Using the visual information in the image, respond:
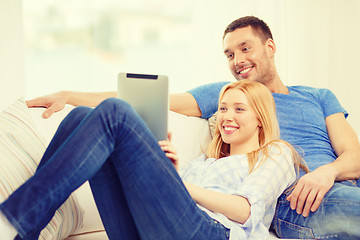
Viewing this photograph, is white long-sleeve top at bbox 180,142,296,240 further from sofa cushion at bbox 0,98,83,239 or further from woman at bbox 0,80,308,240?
sofa cushion at bbox 0,98,83,239

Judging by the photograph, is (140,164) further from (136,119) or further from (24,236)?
(24,236)

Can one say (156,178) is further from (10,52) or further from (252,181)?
(10,52)

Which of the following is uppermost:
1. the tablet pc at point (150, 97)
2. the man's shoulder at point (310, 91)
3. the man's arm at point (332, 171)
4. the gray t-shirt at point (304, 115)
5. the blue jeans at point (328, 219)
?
the tablet pc at point (150, 97)

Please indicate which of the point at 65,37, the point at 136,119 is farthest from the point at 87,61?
the point at 136,119

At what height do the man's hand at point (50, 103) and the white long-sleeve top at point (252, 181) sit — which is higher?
the man's hand at point (50, 103)

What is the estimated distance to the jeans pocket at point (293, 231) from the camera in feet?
4.94

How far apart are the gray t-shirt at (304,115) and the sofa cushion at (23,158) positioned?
0.77 meters

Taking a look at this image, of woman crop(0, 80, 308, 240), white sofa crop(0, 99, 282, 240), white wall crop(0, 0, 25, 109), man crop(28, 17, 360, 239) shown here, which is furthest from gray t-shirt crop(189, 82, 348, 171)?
white wall crop(0, 0, 25, 109)

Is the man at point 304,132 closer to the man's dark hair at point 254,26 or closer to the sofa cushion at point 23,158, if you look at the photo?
the man's dark hair at point 254,26

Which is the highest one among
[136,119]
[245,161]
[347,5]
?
[347,5]

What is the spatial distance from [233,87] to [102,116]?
73 cm

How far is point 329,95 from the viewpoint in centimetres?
204

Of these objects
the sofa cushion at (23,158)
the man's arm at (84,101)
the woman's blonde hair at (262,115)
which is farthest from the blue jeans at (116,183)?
the man's arm at (84,101)

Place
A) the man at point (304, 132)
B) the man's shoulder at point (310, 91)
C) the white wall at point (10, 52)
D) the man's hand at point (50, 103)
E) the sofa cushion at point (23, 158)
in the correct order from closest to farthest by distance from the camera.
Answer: the sofa cushion at point (23, 158)
the man at point (304, 132)
the man's hand at point (50, 103)
the man's shoulder at point (310, 91)
the white wall at point (10, 52)
